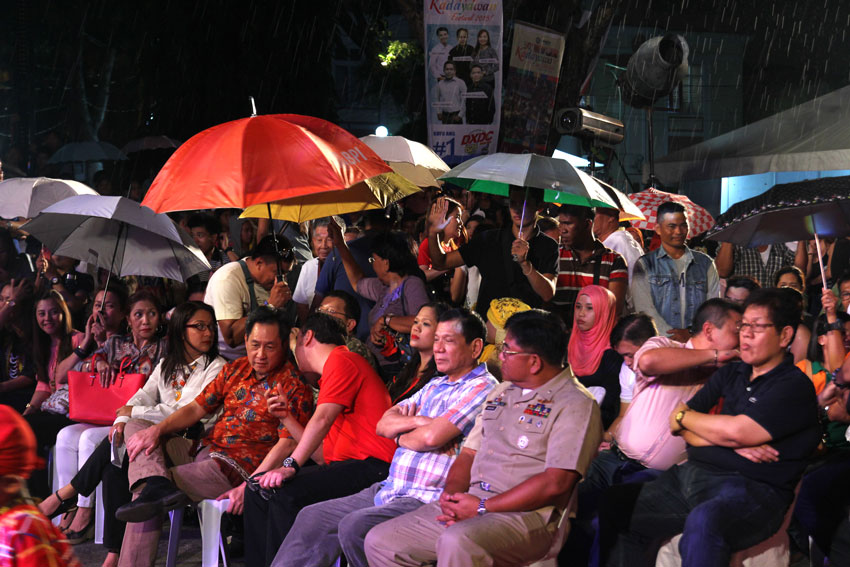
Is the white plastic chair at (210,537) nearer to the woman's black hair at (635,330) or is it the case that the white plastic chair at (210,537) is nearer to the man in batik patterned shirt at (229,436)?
the man in batik patterned shirt at (229,436)

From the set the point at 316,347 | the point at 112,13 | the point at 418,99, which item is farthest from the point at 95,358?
the point at 418,99

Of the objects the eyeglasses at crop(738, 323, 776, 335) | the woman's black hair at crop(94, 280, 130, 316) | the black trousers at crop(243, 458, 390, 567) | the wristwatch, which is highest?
the eyeglasses at crop(738, 323, 776, 335)

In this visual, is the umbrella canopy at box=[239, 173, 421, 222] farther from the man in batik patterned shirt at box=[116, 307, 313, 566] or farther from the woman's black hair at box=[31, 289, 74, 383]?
the woman's black hair at box=[31, 289, 74, 383]

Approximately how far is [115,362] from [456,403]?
3.05 metres

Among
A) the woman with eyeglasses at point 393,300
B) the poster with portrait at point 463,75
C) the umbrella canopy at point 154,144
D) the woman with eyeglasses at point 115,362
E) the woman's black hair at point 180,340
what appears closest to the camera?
the woman's black hair at point 180,340

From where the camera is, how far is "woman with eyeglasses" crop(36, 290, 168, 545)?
694 centimetres

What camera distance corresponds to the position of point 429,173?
8.57 metres

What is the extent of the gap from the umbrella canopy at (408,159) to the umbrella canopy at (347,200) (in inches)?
35.1

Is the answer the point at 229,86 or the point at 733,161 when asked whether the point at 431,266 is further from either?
the point at 229,86

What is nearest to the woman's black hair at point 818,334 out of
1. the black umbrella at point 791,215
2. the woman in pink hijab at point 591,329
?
the black umbrella at point 791,215

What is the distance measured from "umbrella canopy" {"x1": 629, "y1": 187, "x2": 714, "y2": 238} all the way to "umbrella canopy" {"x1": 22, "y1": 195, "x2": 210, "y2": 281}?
4.43 m

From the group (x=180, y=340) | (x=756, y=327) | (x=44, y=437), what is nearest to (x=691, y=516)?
(x=756, y=327)

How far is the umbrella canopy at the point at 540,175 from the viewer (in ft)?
22.4

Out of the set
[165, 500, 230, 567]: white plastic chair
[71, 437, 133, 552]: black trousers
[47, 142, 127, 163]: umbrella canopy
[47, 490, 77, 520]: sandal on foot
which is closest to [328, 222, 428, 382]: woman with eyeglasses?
[165, 500, 230, 567]: white plastic chair
